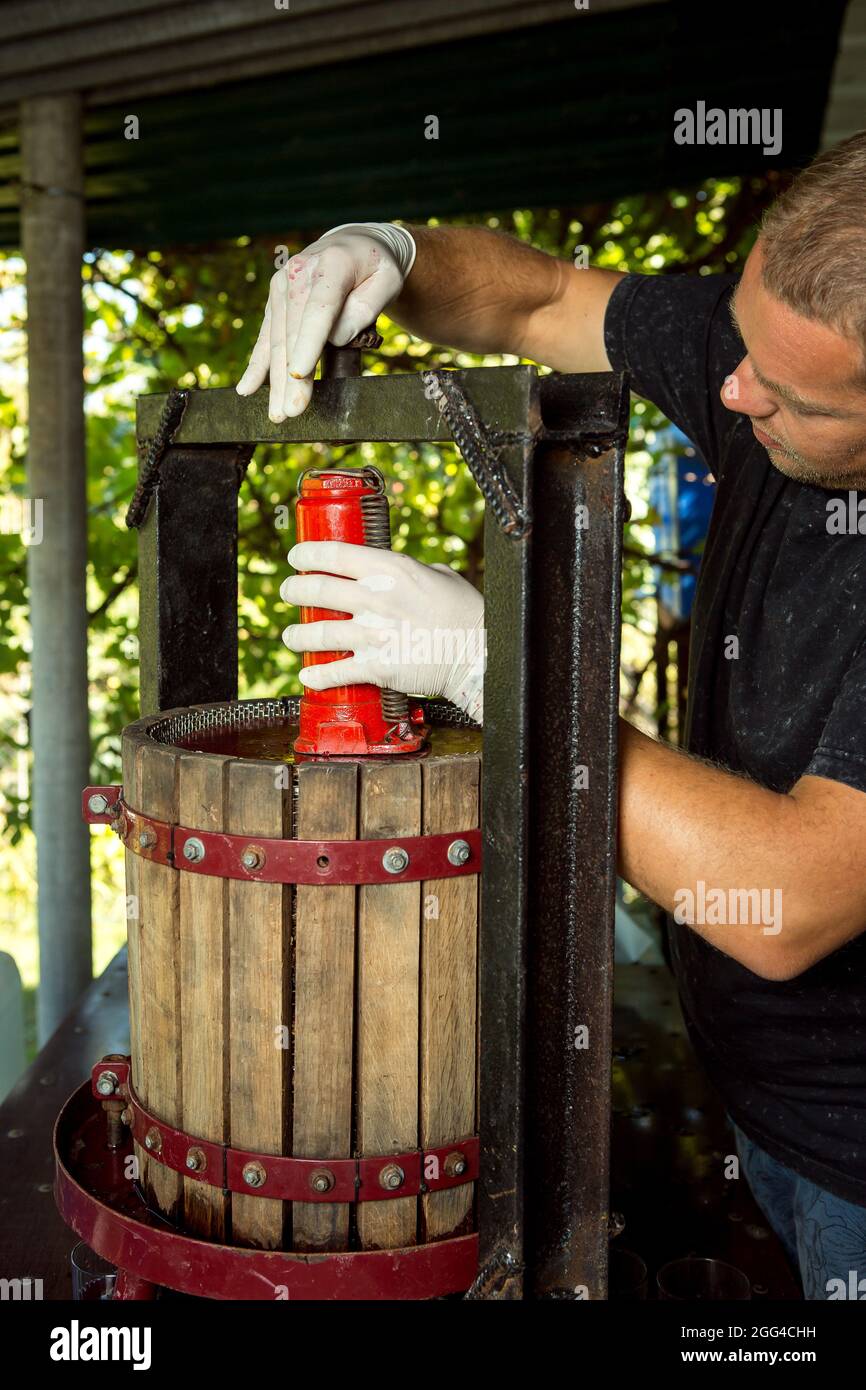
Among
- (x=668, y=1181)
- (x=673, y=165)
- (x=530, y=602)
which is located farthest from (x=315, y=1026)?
(x=673, y=165)

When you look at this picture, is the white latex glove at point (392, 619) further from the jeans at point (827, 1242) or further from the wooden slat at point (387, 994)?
the jeans at point (827, 1242)

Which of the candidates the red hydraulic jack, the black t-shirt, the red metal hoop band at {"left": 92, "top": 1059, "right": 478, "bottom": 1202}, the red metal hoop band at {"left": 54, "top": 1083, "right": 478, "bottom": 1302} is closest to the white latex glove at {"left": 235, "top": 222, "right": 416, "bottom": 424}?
the red hydraulic jack

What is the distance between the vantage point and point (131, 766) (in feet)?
5.21

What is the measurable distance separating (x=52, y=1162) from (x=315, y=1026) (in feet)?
4.16

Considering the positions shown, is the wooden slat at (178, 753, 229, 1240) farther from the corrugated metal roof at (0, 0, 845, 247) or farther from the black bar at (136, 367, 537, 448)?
the corrugated metal roof at (0, 0, 845, 247)

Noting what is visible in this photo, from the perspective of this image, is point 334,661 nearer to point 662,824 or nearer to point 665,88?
point 662,824

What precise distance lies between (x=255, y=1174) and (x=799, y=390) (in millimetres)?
1277

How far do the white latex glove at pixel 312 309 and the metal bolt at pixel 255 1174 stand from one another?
3.09 feet

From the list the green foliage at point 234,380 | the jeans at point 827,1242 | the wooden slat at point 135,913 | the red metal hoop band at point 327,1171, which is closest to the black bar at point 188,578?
the wooden slat at point 135,913

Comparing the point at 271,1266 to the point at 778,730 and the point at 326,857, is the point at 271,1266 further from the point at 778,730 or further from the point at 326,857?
the point at 778,730

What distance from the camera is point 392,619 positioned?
60.0 inches

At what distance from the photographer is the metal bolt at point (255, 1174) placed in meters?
1.48

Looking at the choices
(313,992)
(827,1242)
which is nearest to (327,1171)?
(313,992)

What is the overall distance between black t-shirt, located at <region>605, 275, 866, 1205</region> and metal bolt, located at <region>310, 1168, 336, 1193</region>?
790mm
